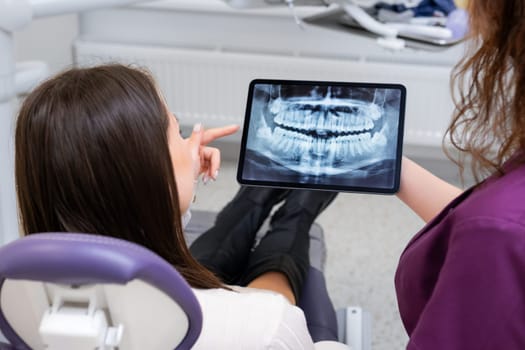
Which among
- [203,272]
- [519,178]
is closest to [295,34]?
[203,272]

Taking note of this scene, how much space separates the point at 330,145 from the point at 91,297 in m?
0.58

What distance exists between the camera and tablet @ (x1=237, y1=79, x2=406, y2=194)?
3.53ft

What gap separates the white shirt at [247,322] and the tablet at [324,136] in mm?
266

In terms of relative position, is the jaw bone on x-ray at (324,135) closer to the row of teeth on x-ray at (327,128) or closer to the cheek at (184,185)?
the row of teeth on x-ray at (327,128)

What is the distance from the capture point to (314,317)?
4.55 ft

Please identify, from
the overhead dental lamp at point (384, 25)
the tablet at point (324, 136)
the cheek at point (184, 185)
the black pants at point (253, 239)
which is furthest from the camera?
the overhead dental lamp at point (384, 25)

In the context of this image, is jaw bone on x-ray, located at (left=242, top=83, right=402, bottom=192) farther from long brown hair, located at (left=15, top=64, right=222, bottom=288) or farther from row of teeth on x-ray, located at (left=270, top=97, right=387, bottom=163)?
long brown hair, located at (left=15, top=64, right=222, bottom=288)

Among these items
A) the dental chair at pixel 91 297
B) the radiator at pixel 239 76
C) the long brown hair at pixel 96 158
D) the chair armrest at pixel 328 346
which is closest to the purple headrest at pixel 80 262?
the dental chair at pixel 91 297

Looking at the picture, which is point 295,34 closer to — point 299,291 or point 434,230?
point 299,291

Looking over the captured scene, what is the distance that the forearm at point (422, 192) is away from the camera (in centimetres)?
109

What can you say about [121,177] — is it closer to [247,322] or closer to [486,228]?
[247,322]

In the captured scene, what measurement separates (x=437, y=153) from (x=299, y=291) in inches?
57.9

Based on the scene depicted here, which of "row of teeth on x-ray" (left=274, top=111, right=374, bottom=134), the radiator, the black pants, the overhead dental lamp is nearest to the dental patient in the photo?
"row of teeth on x-ray" (left=274, top=111, right=374, bottom=134)

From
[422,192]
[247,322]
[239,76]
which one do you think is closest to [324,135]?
[422,192]
